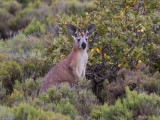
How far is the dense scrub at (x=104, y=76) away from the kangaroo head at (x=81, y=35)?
0.24 meters

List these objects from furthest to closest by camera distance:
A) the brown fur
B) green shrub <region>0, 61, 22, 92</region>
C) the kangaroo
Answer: green shrub <region>0, 61, 22, 92</region>, the kangaroo, the brown fur

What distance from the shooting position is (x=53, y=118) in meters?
4.35

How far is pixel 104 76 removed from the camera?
24.2 feet

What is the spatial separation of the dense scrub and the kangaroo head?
9.4 inches

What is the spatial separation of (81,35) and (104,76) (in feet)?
4.76

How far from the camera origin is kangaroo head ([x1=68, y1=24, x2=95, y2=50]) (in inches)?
261

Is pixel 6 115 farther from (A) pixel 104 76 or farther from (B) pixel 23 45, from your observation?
(B) pixel 23 45

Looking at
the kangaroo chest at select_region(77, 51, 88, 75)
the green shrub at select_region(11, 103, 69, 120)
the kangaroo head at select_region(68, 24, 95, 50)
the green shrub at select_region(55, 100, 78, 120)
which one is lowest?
the green shrub at select_region(55, 100, 78, 120)

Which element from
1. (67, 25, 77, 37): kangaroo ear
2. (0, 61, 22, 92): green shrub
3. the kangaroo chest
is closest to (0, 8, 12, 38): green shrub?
(0, 61, 22, 92): green shrub

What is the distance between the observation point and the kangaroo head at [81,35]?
21.8ft

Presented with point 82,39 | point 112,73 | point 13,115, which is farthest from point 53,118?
point 112,73

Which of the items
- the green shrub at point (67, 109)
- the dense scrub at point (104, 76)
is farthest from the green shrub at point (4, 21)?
the green shrub at point (67, 109)

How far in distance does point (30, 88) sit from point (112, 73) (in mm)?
2295

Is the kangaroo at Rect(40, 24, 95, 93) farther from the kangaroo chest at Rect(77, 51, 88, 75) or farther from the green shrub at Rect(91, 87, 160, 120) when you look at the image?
the green shrub at Rect(91, 87, 160, 120)
